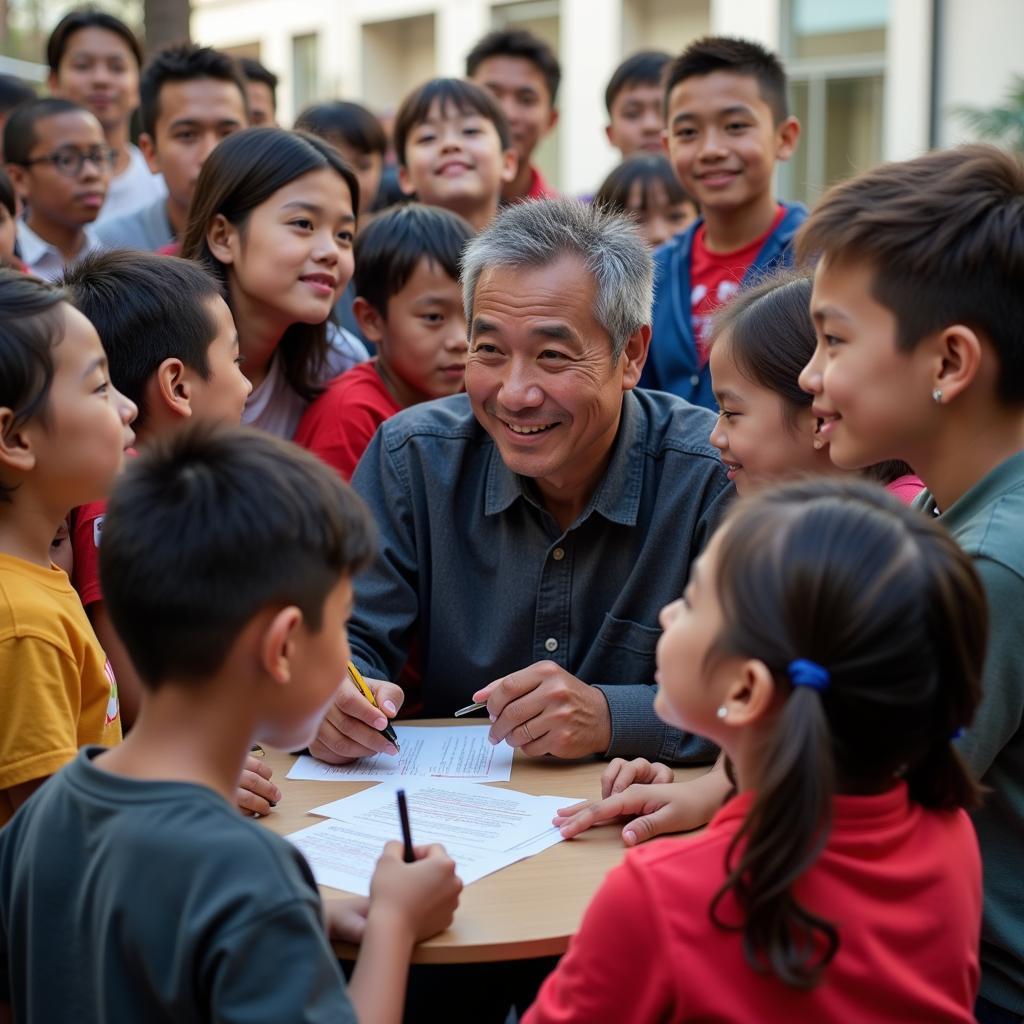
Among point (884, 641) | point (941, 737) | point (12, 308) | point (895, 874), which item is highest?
point (12, 308)

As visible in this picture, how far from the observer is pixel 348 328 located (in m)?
4.64

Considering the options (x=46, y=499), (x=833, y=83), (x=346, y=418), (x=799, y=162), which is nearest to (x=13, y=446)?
(x=46, y=499)

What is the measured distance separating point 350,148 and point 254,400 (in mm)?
2198

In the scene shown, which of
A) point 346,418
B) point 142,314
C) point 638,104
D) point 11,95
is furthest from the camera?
point 11,95

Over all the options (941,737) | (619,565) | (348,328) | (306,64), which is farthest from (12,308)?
(306,64)

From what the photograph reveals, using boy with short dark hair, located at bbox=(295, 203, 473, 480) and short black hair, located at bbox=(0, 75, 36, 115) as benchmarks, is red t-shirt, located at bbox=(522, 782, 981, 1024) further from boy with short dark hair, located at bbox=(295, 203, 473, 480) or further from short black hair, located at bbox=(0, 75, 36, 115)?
short black hair, located at bbox=(0, 75, 36, 115)

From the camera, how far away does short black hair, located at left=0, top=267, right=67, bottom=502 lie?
1874 millimetres

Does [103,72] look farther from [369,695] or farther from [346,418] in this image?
[369,695]

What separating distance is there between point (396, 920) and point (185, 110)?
4016 mm

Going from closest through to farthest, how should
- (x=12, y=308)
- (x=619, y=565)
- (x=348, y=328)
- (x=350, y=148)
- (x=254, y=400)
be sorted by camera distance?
(x=12, y=308) < (x=619, y=565) < (x=254, y=400) < (x=348, y=328) < (x=350, y=148)

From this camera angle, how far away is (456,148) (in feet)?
15.8

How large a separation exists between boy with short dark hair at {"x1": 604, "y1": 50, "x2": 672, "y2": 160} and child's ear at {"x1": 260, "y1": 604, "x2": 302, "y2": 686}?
5101mm

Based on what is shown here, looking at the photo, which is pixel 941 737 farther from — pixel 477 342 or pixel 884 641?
pixel 477 342

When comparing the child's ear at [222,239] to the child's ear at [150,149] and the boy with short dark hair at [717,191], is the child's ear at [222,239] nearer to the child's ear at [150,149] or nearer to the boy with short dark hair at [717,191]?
the boy with short dark hair at [717,191]
